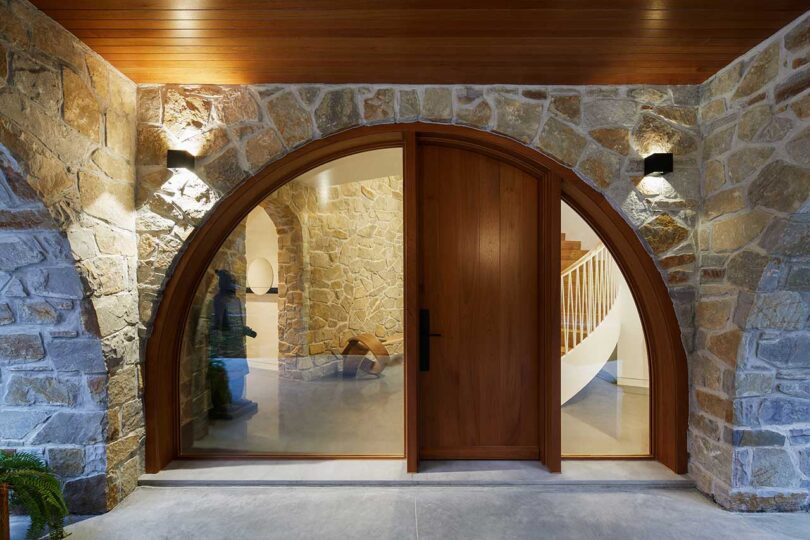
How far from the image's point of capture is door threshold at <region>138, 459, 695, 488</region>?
2434 mm

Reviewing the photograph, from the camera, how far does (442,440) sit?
8.88 ft

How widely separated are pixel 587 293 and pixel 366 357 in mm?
1646

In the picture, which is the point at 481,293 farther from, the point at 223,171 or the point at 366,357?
the point at 223,171

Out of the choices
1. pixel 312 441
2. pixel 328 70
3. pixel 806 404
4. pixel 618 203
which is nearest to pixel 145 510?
pixel 312 441

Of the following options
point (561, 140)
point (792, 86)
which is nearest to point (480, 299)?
point (561, 140)

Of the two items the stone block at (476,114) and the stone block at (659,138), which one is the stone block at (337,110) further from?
the stone block at (659,138)

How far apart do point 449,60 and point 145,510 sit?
2999mm

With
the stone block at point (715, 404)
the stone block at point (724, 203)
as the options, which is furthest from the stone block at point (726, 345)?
the stone block at point (724, 203)

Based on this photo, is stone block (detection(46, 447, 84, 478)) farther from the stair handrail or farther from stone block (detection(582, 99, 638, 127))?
stone block (detection(582, 99, 638, 127))

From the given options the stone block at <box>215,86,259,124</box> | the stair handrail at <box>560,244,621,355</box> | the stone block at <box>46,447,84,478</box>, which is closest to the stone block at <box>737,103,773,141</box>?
the stair handrail at <box>560,244,621,355</box>

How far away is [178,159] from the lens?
7.89 feet

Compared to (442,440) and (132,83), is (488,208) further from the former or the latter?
(132,83)

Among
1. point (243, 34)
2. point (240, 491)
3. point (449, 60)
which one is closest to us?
point (243, 34)

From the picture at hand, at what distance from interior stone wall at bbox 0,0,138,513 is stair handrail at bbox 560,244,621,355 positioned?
2739mm
